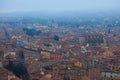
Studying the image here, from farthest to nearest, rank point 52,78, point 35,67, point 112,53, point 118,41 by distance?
point 118,41 < point 112,53 < point 35,67 < point 52,78

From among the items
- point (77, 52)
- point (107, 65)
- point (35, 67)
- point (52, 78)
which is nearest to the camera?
point (52, 78)

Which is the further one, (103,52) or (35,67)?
(103,52)

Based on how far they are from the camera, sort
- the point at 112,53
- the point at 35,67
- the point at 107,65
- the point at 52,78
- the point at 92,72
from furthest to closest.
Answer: the point at 112,53 < the point at 107,65 < the point at 35,67 < the point at 92,72 < the point at 52,78

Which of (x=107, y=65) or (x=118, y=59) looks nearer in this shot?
(x=107, y=65)

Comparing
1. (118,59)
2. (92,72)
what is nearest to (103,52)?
(118,59)

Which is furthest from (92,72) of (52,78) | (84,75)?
(52,78)

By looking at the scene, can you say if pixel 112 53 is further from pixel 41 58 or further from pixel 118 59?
pixel 41 58

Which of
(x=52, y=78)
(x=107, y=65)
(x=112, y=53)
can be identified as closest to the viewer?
(x=52, y=78)

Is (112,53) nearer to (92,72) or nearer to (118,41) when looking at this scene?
(92,72)
